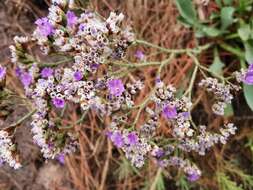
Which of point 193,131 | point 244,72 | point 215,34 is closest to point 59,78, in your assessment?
point 193,131

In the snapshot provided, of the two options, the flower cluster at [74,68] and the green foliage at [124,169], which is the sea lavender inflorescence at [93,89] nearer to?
the flower cluster at [74,68]

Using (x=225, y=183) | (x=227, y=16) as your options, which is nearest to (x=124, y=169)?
(x=225, y=183)

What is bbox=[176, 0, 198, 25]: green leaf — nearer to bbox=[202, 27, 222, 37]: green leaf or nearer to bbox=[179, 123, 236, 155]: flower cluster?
bbox=[202, 27, 222, 37]: green leaf

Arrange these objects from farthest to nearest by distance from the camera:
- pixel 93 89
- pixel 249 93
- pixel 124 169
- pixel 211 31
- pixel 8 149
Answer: pixel 124 169
pixel 211 31
pixel 249 93
pixel 8 149
pixel 93 89

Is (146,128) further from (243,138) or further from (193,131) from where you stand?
(243,138)

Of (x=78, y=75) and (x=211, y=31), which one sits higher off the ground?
(x=211, y=31)

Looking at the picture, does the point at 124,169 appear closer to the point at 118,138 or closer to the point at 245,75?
the point at 118,138
